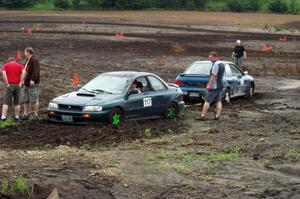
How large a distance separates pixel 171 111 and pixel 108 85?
2.11 m

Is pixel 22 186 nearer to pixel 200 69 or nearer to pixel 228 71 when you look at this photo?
pixel 200 69

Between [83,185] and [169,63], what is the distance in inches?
985

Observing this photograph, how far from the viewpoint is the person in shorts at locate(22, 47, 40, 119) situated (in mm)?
17281

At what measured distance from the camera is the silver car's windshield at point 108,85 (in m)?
17.0

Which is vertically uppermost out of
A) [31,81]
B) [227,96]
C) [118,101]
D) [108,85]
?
[31,81]

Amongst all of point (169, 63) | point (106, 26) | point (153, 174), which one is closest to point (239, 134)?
point (153, 174)

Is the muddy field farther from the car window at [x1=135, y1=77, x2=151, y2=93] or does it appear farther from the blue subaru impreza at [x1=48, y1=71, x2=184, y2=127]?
the car window at [x1=135, y1=77, x2=151, y2=93]

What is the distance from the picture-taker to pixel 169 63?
1379 inches

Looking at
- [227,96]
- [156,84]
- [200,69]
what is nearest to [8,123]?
[156,84]

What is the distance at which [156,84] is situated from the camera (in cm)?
1817

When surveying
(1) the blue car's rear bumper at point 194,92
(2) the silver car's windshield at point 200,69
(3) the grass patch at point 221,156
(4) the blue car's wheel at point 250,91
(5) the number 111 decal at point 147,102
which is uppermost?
(2) the silver car's windshield at point 200,69

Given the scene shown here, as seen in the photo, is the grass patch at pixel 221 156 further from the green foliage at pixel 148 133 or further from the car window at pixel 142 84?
the car window at pixel 142 84

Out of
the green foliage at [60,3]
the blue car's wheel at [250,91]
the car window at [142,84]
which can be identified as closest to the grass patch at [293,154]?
the car window at [142,84]

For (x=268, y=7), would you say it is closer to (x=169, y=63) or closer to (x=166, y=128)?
(x=169, y=63)
